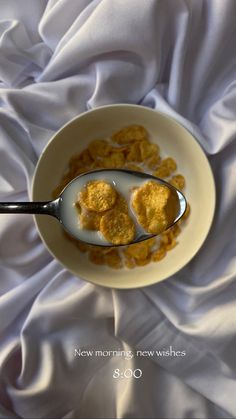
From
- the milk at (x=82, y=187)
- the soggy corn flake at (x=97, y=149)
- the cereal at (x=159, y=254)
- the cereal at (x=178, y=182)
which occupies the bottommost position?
the cereal at (x=159, y=254)

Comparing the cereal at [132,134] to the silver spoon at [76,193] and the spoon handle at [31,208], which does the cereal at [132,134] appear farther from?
the spoon handle at [31,208]

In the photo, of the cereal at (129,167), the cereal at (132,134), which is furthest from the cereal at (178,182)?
the cereal at (132,134)

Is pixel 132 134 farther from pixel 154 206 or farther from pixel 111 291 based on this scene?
pixel 111 291

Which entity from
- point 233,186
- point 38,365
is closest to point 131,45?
point 233,186

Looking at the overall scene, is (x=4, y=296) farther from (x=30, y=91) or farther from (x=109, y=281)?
(x=30, y=91)

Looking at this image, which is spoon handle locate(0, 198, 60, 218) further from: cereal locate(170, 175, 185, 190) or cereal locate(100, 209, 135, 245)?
cereal locate(170, 175, 185, 190)

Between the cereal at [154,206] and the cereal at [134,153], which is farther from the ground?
the cereal at [134,153]
